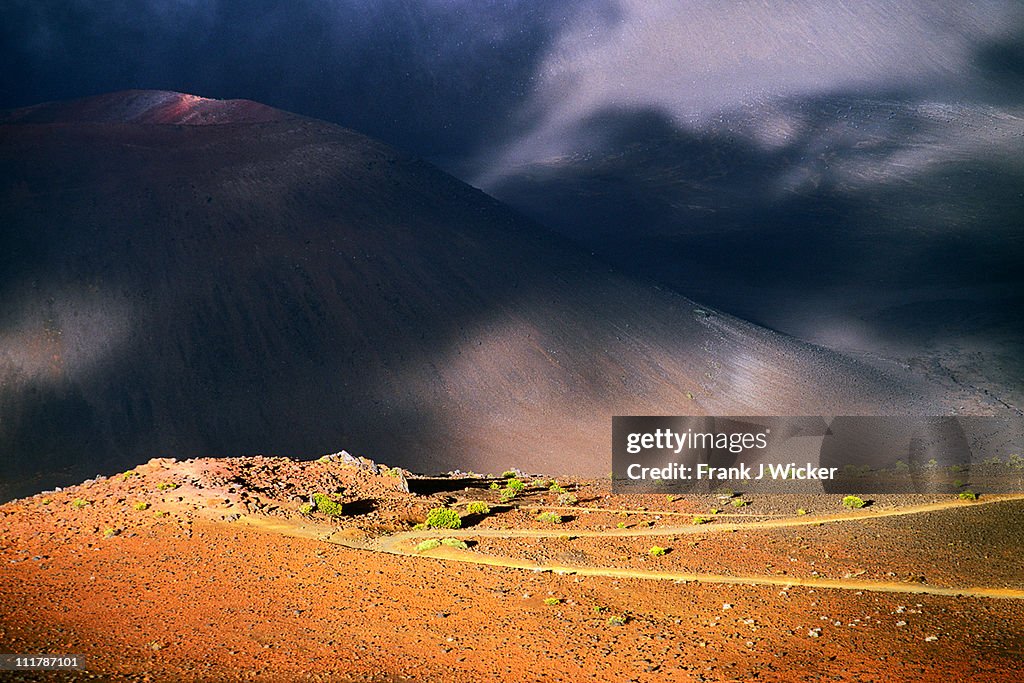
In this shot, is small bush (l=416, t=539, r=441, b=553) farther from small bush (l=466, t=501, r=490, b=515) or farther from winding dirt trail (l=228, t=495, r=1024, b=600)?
small bush (l=466, t=501, r=490, b=515)

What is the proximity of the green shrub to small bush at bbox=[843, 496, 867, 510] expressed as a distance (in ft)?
26.3

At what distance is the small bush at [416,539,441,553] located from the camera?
1135cm

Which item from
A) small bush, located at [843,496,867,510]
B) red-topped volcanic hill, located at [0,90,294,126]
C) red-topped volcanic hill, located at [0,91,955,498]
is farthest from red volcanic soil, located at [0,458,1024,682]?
red-topped volcanic hill, located at [0,90,294,126]

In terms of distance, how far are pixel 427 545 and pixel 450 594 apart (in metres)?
1.39

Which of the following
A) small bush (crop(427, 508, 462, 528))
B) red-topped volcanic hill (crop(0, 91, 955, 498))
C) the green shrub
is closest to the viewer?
Answer: the green shrub

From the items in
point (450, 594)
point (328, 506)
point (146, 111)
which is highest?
point (146, 111)

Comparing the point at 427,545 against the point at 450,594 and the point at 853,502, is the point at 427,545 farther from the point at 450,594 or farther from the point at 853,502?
the point at 853,502

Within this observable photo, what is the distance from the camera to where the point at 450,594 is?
398 inches

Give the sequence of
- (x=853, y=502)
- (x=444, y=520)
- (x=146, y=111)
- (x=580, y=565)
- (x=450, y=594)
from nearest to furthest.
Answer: (x=450, y=594) < (x=580, y=565) < (x=444, y=520) < (x=853, y=502) < (x=146, y=111)

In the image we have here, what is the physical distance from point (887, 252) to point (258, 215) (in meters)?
30.7

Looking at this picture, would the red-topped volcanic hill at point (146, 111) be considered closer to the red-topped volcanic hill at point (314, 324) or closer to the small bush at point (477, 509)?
the red-topped volcanic hill at point (314, 324)

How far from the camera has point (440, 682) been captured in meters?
8.07

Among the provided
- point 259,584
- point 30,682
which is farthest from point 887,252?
point 30,682

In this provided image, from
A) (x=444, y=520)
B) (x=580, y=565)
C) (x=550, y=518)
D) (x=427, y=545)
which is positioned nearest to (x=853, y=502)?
(x=550, y=518)
